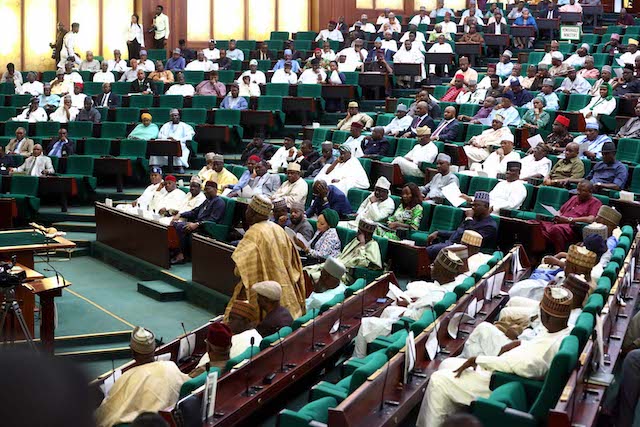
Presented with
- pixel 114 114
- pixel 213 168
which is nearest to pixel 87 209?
pixel 213 168

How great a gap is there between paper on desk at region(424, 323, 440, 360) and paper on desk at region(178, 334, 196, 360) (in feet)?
4.35

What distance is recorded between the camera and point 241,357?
14.0ft

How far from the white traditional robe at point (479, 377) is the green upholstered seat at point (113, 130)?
895cm

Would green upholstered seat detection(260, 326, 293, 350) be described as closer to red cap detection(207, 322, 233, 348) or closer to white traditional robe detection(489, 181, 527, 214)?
red cap detection(207, 322, 233, 348)

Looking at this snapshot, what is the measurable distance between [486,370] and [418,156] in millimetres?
6153

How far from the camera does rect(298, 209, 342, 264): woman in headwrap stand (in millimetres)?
7186

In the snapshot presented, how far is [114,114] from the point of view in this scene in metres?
12.8

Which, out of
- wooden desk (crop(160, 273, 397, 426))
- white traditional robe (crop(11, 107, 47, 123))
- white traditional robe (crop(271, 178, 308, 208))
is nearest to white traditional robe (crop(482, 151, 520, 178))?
white traditional robe (crop(271, 178, 308, 208))

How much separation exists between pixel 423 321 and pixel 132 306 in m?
3.61

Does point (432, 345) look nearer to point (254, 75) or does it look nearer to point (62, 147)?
point (62, 147)

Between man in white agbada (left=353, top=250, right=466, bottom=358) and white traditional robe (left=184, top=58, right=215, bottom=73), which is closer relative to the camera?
man in white agbada (left=353, top=250, right=466, bottom=358)

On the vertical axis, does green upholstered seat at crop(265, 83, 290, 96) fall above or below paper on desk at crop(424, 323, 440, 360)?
above

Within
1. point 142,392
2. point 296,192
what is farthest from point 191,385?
point 296,192

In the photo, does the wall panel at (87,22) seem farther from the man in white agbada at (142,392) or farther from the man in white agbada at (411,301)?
the man in white agbada at (142,392)
